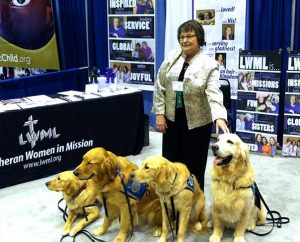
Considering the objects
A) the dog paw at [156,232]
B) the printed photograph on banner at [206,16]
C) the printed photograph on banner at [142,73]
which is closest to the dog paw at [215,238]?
the dog paw at [156,232]

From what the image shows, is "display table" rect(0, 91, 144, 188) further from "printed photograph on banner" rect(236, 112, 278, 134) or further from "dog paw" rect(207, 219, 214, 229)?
"dog paw" rect(207, 219, 214, 229)

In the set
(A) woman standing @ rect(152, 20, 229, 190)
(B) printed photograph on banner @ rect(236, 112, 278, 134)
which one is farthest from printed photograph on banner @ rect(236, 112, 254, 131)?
(A) woman standing @ rect(152, 20, 229, 190)

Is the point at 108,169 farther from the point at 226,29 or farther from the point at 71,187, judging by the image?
the point at 226,29

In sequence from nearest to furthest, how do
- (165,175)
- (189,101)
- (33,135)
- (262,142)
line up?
(165,175) → (189,101) → (33,135) → (262,142)

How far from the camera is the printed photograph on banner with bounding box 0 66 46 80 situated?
16.8ft

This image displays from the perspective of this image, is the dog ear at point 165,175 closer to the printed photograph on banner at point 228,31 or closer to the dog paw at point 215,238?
the dog paw at point 215,238

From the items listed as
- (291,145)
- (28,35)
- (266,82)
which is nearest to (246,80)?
(266,82)

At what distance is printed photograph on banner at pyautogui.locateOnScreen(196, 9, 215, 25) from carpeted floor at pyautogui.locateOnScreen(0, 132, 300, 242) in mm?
1634

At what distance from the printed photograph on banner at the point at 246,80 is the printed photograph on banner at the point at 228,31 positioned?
0.49m

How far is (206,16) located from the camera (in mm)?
4766

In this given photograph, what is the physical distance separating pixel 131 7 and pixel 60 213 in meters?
3.18

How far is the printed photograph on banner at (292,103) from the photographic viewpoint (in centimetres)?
428

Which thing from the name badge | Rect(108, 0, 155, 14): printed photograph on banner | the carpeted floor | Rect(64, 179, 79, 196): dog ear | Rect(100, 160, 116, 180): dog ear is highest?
Rect(108, 0, 155, 14): printed photograph on banner

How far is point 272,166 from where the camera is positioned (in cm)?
412
